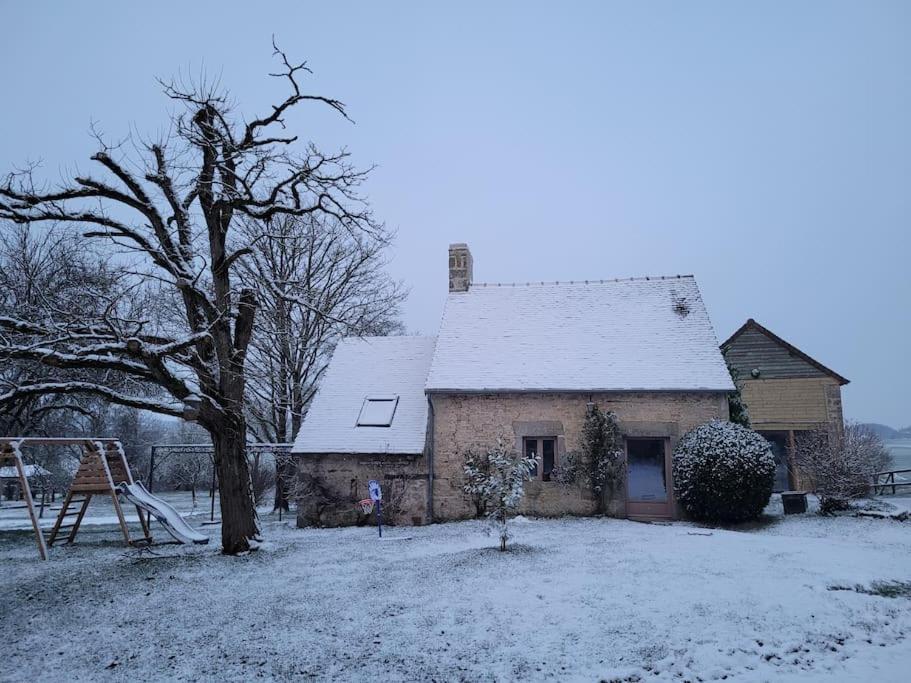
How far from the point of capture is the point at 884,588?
7.43 meters

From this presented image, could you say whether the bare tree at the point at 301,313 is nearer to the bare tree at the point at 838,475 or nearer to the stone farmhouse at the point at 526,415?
the stone farmhouse at the point at 526,415

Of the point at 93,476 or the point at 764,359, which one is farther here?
the point at 764,359

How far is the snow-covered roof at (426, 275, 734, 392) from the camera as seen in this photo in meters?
15.9

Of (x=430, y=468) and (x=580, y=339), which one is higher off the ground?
(x=580, y=339)

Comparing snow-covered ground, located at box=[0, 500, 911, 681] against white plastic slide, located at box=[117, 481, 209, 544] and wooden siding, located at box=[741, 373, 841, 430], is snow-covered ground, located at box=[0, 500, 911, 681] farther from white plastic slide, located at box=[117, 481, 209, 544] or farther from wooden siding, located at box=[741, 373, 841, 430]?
wooden siding, located at box=[741, 373, 841, 430]

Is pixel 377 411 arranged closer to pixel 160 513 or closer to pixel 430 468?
pixel 430 468

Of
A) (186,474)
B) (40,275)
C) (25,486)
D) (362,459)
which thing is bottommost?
(186,474)

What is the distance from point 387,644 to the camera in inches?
239

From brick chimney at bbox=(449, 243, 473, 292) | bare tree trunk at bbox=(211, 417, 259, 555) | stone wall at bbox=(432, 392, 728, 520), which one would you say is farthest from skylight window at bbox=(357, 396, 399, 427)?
bare tree trunk at bbox=(211, 417, 259, 555)

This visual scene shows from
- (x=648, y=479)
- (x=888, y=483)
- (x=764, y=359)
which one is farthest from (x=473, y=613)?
(x=764, y=359)

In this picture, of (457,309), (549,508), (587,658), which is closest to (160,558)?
(587,658)

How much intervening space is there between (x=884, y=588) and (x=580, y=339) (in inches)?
419

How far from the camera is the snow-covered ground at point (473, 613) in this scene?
5520 mm

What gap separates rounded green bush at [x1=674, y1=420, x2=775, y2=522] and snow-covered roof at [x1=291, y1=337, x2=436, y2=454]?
6.72m
